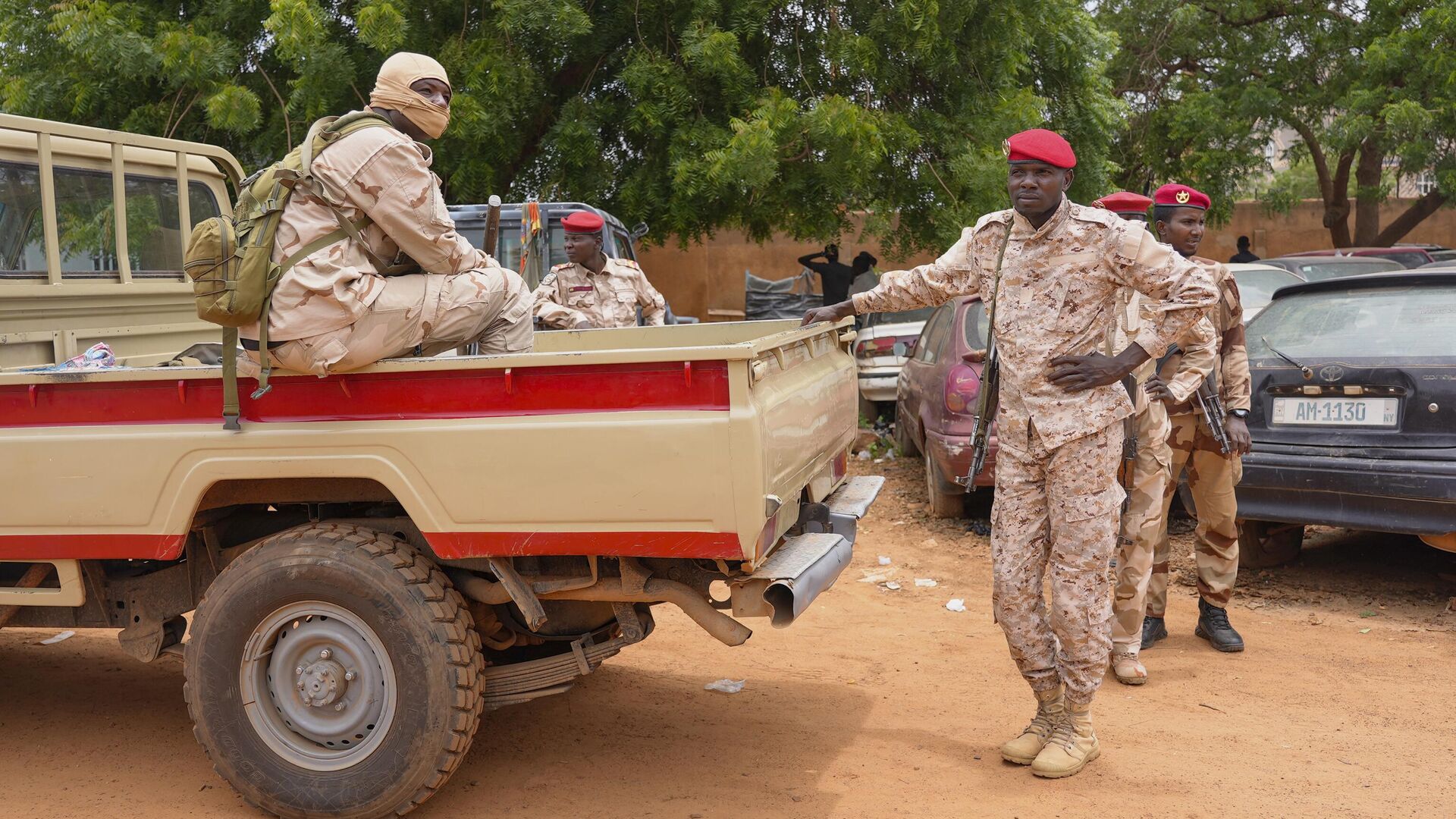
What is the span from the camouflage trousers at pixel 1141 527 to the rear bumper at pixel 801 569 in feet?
4.71

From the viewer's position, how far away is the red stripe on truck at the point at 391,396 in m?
3.41

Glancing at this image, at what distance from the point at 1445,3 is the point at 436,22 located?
11339mm

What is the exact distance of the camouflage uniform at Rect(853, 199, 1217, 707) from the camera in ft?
13.2

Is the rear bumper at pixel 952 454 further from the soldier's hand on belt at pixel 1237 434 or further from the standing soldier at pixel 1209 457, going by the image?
the soldier's hand on belt at pixel 1237 434

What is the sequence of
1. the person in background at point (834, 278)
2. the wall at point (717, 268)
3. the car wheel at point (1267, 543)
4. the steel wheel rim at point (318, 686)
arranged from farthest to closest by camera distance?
the wall at point (717, 268), the person in background at point (834, 278), the car wheel at point (1267, 543), the steel wheel rim at point (318, 686)

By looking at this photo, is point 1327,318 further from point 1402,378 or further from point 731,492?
point 731,492

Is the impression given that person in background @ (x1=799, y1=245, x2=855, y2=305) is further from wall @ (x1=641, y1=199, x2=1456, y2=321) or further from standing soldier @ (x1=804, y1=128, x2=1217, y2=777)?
standing soldier @ (x1=804, y1=128, x2=1217, y2=777)

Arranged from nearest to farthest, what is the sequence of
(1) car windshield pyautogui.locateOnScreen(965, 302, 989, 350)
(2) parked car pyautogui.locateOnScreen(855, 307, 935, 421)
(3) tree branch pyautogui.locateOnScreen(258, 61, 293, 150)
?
(1) car windshield pyautogui.locateOnScreen(965, 302, 989, 350) → (3) tree branch pyautogui.locateOnScreen(258, 61, 293, 150) → (2) parked car pyautogui.locateOnScreen(855, 307, 935, 421)

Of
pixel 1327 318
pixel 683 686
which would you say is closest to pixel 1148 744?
pixel 683 686

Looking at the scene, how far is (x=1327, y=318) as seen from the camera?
6.18m

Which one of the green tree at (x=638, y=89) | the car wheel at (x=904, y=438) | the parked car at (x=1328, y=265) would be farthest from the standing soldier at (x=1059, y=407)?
the parked car at (x=1328, y=265)

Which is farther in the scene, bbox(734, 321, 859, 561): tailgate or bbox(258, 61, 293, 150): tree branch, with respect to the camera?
bbox(258, 61, 293, 150): tree branch

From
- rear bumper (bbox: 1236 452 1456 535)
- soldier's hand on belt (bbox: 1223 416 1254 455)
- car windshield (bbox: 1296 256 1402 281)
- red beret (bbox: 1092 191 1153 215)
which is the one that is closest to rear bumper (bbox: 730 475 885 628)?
soldier's hand on belt (bbox: 1223 416 1254 455)

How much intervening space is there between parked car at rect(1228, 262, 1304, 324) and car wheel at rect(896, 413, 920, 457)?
Result: 2936mm
